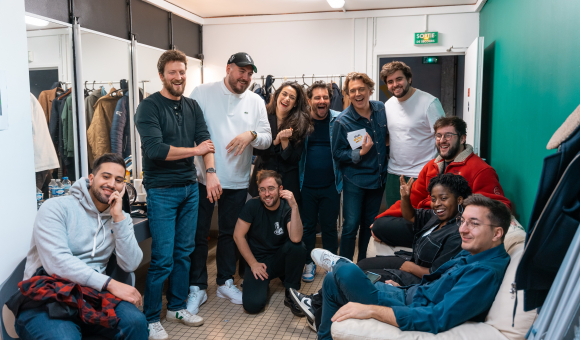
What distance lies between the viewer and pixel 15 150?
194cm

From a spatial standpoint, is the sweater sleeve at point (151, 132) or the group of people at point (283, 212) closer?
the group of people at point (283, 212)

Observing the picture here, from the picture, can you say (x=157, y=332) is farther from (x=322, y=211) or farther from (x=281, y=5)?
(x=281, y=5)

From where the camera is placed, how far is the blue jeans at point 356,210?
10.0 ft

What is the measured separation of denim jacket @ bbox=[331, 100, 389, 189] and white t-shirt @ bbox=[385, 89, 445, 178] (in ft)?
0.29

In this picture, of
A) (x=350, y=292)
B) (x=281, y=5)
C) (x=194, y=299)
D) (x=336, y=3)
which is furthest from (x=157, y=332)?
(x=281, y=5)

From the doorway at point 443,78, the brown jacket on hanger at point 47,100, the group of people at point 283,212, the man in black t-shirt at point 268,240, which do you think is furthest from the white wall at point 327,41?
the brown jacket on hanger at point 47,100

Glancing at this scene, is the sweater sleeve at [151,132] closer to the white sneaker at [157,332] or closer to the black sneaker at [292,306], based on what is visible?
the white sneaker at [157,332]

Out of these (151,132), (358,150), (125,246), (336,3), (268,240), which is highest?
(336,3)

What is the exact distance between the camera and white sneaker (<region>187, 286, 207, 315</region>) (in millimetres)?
2730

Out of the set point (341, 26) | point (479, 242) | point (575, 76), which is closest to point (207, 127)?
point (479, 242)

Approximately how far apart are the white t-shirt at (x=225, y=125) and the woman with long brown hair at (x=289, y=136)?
234mm

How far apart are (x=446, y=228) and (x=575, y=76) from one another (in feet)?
2.92

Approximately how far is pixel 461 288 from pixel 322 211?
1706 mm

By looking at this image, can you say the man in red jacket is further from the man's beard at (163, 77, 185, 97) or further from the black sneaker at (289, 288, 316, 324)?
the man's beard at (163, 77, 185, 97)
